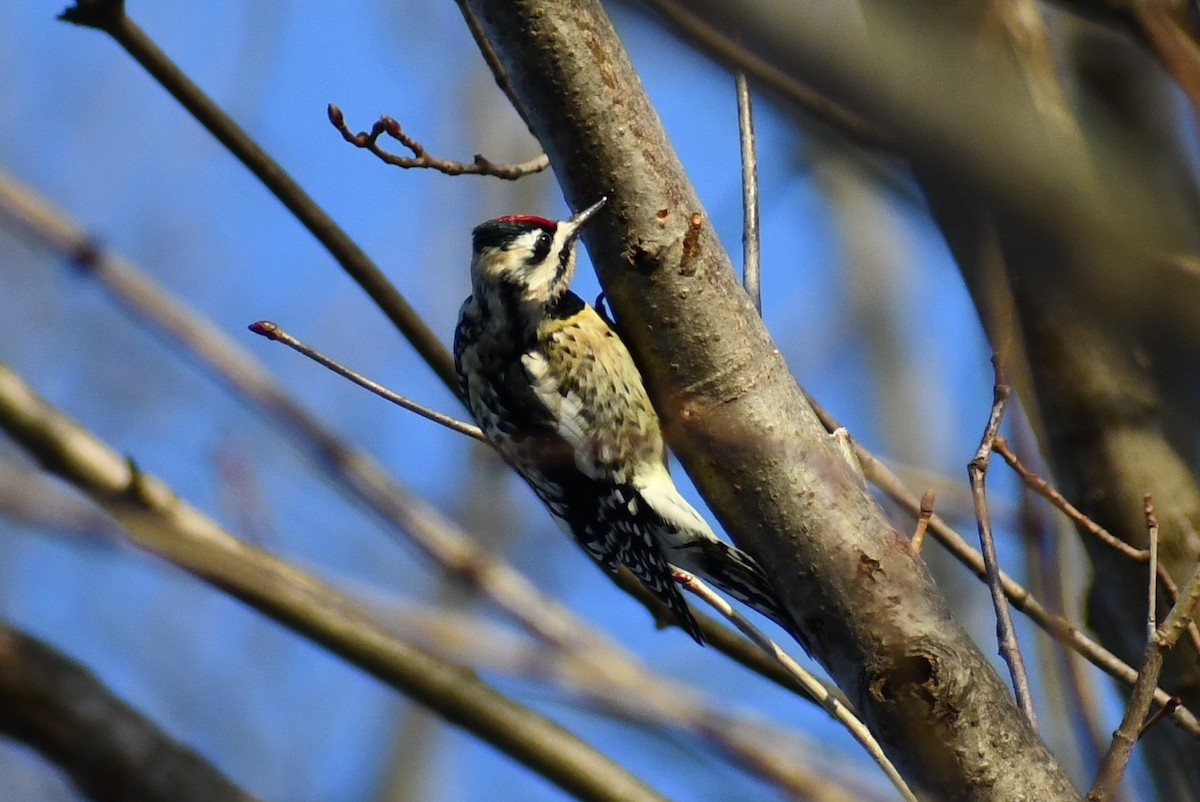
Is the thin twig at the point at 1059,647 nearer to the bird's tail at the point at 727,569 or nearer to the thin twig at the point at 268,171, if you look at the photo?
the bird's tail at the point at 727,569

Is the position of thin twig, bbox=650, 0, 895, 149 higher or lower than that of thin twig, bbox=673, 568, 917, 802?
lower

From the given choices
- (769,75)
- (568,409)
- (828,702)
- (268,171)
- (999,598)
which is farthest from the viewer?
(568,409)

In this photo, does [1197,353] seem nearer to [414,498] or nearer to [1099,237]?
[1099,237]

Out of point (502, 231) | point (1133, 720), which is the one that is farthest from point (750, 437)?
point (502, 231)

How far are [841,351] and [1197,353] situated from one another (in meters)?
8.66

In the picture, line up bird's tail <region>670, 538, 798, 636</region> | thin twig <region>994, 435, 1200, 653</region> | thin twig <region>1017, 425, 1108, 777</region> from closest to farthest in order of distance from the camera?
thin twig <region>1017, 425, 1108, 777</region>
thin twig <region>994, 435, 1200, 653</region>
bird's tail <region>670, 538, 798, 636</region>

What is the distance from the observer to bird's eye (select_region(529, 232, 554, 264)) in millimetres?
3764

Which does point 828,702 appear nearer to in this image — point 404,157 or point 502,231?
point 404,157

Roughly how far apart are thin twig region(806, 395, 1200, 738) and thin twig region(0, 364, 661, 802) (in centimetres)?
73

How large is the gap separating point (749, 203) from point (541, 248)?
1.19 metres

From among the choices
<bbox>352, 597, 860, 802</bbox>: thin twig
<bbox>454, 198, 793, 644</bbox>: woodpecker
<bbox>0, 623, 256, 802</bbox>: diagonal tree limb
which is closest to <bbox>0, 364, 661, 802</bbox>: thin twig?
<bbox>352, 597, 860, 802</bbox>: thin twig

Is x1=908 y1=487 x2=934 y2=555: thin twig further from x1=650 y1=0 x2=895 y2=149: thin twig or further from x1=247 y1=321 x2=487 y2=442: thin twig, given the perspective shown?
x1=650 y1=0 x2=895 y2=149: thin twig

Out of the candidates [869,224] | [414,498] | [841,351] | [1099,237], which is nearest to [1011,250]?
[1099,237]

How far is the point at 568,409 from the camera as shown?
370 centimetres
